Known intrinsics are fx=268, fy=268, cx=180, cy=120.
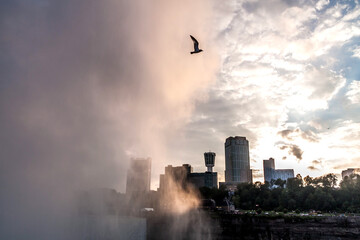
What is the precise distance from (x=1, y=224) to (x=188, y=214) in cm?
4417

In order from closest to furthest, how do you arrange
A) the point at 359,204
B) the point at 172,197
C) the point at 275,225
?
1. the point at 275,225
2. the point at 359,204
3. the point at 172,197

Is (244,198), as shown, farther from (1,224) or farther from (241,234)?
(1,224)

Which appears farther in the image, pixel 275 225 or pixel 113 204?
pixel 113 204

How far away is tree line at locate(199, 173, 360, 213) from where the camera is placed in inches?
2945

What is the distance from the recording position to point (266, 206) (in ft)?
298

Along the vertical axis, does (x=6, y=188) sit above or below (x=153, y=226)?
above

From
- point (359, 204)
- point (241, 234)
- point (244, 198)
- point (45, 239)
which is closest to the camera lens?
point (45, 239)

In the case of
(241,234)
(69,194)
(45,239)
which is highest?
(69,194)

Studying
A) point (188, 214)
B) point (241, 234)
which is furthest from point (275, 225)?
point (188, 214)

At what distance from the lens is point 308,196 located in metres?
80.6

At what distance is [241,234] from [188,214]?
1383 centimetres

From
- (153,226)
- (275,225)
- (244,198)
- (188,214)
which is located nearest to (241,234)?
(275,225)

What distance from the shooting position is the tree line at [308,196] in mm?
74812

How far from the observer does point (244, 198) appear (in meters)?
103
